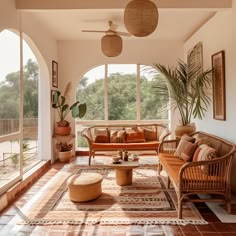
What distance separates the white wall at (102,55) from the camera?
23.5ft

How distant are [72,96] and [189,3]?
13.2 feet

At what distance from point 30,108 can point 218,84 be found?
3.74 metres

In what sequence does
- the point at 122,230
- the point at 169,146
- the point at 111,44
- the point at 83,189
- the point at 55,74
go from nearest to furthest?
the point at 122,230 → the point at 83,189 → the point at 111,44 → the point at 169,146 → the point at 55,74

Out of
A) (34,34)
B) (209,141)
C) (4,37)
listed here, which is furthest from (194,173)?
(34,34)

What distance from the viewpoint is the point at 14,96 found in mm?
4281

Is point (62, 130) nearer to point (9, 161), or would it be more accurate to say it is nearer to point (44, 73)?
point (44, 73)

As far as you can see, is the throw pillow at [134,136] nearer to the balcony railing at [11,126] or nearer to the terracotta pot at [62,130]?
the terracotta pot at [62,130]

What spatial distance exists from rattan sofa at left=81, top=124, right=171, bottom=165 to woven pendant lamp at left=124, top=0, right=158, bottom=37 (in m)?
3.33

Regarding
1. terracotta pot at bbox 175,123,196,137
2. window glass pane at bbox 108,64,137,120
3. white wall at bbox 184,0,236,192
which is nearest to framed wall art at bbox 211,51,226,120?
white wall at bbox 184,0,236,192

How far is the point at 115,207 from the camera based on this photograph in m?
3.53

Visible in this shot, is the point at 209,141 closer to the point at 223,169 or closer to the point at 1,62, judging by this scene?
the point at 223,169

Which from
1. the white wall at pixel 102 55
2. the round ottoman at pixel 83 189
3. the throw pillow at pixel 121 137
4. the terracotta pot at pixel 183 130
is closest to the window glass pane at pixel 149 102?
the white wall at pixel 102 55

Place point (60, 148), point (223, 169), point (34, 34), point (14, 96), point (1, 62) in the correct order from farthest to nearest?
point (60, 148) < point (34, 34) < point (14, 96) < point (1, 62) < point (223, 169)

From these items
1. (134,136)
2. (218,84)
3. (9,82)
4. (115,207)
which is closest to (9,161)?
(9,82)
